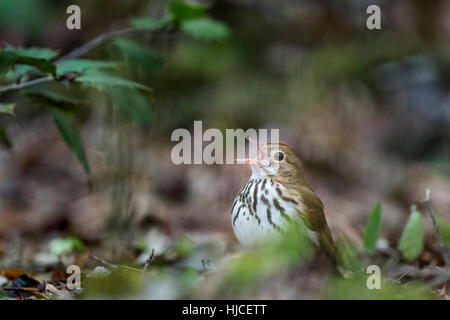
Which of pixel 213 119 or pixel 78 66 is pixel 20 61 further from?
pixel 213 119

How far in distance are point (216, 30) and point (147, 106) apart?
0.48 meters

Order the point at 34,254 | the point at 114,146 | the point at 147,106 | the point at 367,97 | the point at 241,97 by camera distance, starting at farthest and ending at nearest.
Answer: the point at 367,97, the point at 241,97, the point at 114,146, the point at 34,254, the point at 147,106

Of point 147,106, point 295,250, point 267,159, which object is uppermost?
point 147,106

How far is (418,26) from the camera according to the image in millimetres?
6348

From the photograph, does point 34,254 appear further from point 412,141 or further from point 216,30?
point 412,141

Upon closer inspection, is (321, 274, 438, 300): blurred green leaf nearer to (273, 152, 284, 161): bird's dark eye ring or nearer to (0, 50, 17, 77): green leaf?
(273, 152, 284, 161): bird's dark eye ring

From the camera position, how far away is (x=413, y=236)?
2461mm

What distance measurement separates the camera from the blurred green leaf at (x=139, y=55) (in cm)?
283

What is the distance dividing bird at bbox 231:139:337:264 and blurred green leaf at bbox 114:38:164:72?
0.76m

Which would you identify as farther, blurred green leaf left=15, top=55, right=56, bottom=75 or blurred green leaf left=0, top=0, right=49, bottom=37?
blurred green leaf left=0, top=0, right=49, bottom=37

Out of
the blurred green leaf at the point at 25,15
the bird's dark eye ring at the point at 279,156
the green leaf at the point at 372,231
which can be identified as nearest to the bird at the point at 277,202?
the bird's dark eye ring at the point at 279,156

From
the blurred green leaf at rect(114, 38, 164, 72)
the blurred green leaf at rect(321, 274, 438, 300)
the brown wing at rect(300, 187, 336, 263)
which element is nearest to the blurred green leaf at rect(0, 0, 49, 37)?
the blurred green leaf at rect(114, 38, 164, 72)

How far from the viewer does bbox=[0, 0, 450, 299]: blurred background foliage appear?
323 centimetres
